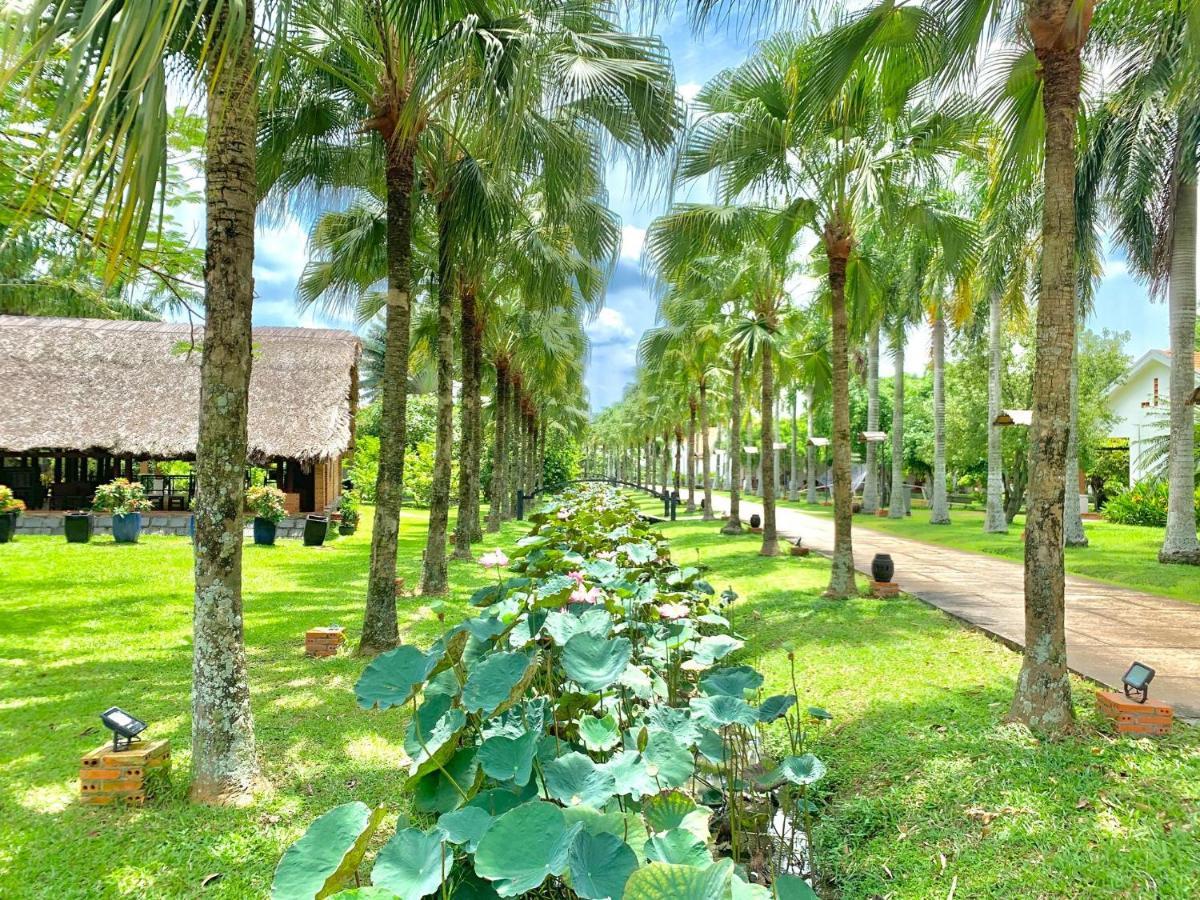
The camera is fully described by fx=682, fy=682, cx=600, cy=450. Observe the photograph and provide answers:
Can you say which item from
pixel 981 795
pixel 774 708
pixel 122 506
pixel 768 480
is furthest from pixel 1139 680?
pixel 122 506

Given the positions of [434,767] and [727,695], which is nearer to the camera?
[434,767]

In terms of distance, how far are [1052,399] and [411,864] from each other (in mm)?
4476

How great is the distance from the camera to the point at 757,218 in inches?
399

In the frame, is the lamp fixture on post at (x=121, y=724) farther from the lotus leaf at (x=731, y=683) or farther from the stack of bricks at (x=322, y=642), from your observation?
the stack of bricks at (x=322, y=642)

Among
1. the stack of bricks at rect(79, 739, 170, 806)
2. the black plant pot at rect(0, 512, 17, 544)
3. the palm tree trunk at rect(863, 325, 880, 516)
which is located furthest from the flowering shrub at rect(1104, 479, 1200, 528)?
the black plant pot at rect(0, 512, 17, 544)

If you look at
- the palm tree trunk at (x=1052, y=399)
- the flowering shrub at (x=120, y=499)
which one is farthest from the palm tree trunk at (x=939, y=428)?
the flowering shrub at (x=120, y=499)

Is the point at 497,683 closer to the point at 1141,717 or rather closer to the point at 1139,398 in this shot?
the point at 1141,717

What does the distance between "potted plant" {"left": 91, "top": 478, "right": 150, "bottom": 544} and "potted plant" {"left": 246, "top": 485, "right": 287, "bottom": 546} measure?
8.26 feet

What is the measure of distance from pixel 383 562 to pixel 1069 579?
1021 centimetres

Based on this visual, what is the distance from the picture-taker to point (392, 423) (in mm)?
6684

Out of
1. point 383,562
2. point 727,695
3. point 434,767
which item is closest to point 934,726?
point 727,695

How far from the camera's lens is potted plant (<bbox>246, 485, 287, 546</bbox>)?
16.1 m

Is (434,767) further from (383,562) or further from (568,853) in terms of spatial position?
(383,562)

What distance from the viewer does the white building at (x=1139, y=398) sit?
87.8ft
